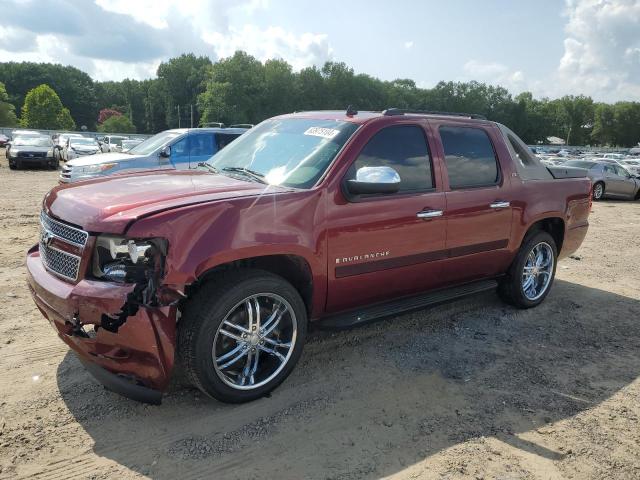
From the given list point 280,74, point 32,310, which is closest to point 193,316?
point 32,310

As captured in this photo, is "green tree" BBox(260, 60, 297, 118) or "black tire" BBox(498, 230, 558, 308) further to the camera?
"green tree" BBox(260, 60, 297, 118)

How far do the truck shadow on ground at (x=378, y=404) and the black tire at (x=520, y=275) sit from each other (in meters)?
0.39

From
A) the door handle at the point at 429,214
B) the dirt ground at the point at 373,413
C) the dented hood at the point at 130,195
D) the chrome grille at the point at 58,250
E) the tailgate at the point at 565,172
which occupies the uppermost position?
the tailgate at the point at 565,172

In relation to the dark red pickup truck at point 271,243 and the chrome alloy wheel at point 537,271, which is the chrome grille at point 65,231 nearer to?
the dark red pickup truck at point 271,243

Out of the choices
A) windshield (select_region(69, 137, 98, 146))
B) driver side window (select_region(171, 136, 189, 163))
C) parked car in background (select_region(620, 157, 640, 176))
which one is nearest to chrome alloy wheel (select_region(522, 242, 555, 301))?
driver side window (select_region(171, 136, 189, 163))

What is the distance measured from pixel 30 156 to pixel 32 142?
1869 mm

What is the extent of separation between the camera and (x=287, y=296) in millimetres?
3398

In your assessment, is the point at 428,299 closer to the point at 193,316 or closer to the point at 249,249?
the point at 249,249

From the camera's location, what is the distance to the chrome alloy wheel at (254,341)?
327 centimetres

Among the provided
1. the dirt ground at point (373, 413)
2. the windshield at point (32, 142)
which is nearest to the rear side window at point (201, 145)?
the dirt ground at point (373, 413)

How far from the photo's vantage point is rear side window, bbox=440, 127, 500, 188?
14.6ft

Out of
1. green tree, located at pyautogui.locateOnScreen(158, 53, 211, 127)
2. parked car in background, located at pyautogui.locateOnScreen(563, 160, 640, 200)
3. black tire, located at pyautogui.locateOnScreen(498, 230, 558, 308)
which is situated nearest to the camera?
black tire, located at pyautogui.locateOnScreen(498, 230, 558, 308)

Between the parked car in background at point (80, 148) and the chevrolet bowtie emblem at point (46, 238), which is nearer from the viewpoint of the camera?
the chevrolet bowtie emblem at point (46, 238)

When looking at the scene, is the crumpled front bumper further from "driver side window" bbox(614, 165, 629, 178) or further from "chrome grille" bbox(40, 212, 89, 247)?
"driver side window" bbox(614, 165, 629, 178)
